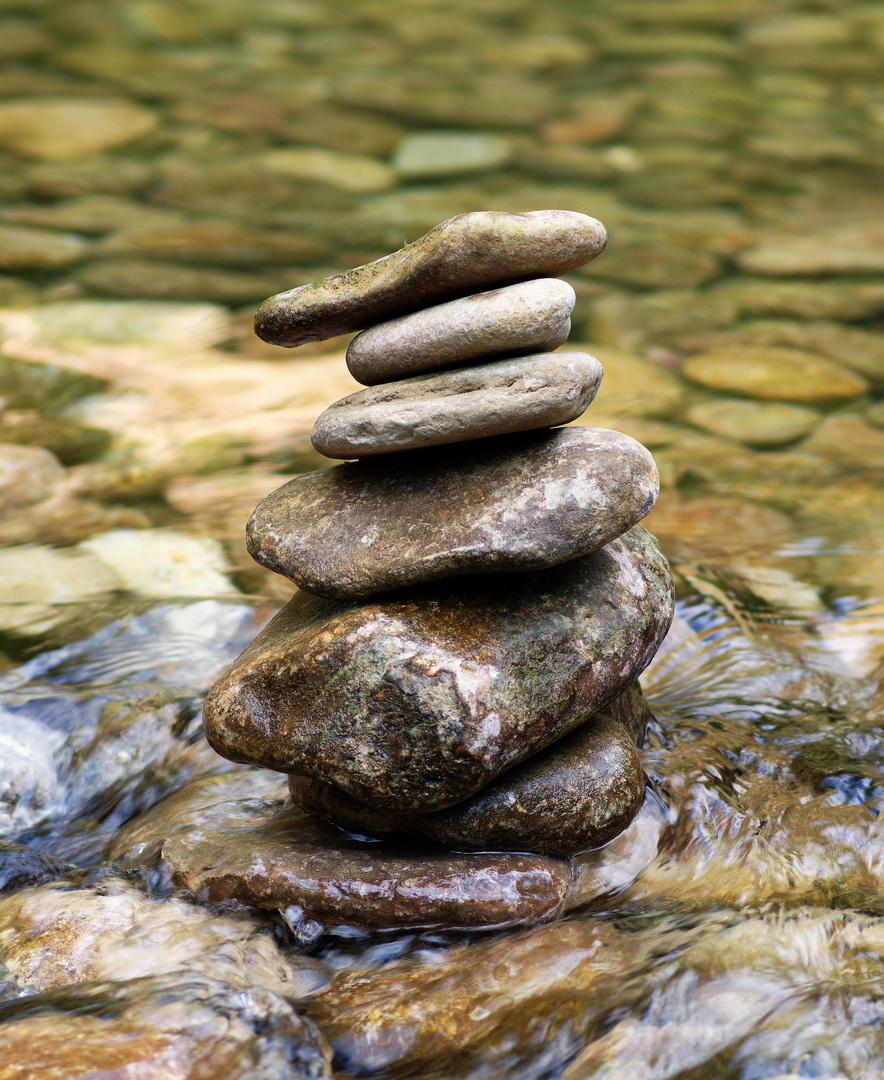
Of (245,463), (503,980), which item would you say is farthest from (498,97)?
(503,980)

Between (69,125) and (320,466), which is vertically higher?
(69,125)

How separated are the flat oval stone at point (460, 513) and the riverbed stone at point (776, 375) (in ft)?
12.7

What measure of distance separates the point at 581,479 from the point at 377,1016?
1228 millimetres

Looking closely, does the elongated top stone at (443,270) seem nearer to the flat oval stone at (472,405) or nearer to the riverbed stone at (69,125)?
the flat oval stone at (472,405)

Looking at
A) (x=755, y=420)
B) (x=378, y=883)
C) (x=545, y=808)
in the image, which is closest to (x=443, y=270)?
(x=545, y=808)

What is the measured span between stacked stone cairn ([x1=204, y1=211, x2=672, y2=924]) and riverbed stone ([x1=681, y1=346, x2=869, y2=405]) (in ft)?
12.5

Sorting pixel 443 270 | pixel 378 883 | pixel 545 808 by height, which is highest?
pixel 443 270

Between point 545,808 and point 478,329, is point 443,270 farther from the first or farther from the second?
point 545,808

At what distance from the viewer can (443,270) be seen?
2359 millimetres

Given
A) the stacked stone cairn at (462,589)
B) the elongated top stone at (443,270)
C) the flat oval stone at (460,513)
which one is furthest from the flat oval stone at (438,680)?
the elongated top stone at (443,270)

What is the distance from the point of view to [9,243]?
7910mm

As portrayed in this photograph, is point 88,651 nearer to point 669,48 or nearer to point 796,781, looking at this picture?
point 796,781

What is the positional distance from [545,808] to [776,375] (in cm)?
443

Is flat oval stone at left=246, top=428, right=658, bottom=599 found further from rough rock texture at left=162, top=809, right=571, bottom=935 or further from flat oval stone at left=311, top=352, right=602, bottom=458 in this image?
rough rock texture at left=162, top=809, right=571, bottom=935
